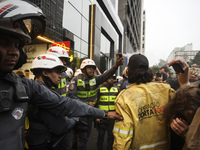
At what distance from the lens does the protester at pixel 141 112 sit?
4.79ft

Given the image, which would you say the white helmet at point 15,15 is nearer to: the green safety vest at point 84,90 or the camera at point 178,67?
the camera at point 178,67

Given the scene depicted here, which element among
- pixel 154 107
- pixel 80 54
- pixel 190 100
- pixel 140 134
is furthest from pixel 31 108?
pixel 80 54

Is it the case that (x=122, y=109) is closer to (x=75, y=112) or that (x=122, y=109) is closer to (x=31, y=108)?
(x=75, y=112)

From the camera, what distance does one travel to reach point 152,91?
5.38 feet

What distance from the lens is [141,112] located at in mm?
1535

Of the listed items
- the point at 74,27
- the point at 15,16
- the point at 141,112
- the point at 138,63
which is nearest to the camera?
the point at 15,16

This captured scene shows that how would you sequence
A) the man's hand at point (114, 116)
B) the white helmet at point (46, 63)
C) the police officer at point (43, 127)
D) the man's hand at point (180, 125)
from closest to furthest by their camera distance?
the man's hand at point (180, 125) → the man's hand at point (114, 116) → the police officer at point (43, 127) → the white helmet at point (46, 63)

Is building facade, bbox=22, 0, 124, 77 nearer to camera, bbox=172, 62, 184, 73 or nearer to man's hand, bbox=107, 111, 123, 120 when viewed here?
Result: man's hand, bbox=107, 111, 123, 120

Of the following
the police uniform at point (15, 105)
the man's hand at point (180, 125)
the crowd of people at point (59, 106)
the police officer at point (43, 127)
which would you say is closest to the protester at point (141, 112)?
the crowd of people at point (59, 106)

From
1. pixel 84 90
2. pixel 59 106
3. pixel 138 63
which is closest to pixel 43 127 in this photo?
pixel 59 106

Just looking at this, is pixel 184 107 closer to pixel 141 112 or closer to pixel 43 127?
pixel 141 112

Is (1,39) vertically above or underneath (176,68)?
above

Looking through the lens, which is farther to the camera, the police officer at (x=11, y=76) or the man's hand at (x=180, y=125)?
the man's hand at (x=180, y=125)

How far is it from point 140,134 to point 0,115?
1.34m
